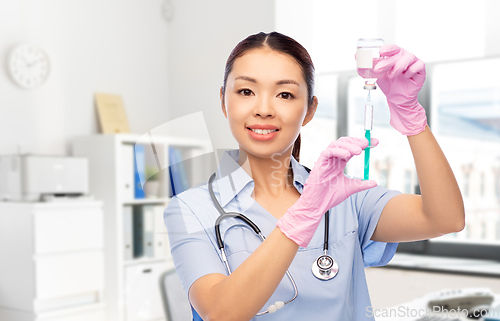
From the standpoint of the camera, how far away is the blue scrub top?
85 centimetres

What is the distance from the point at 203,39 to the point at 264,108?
10.2 feet

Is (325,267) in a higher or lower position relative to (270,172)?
lower

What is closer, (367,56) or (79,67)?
(367,56)

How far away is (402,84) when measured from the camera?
34.9 inches

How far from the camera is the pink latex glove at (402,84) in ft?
2.73

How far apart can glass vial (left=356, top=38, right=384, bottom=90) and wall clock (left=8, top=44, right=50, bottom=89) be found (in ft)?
9.01

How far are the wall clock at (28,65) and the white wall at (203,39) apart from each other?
Result: 95 centimetres

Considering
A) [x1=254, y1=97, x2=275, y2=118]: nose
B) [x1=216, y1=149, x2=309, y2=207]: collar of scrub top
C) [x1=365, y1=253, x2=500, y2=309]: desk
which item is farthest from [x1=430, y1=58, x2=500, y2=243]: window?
[x1=254, y1=97, x2=275, y2=118]: nose

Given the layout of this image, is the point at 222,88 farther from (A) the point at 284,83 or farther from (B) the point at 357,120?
(B) the point at 357,120

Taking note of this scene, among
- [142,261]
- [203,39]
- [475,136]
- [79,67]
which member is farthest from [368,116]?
[203,39]

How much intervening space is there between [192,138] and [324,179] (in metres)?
0.33

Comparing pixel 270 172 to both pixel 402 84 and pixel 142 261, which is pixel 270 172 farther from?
pixel 142 261

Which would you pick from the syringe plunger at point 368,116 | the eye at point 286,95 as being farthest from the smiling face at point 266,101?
the syringe plunger at point 368,116

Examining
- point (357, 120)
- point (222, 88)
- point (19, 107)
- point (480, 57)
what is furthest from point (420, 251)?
point (19, 107)
